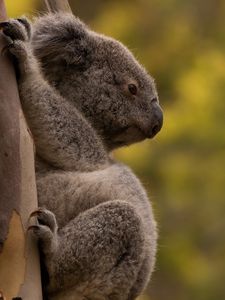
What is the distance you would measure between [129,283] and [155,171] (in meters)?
8.22

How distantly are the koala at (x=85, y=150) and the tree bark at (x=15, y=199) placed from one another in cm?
12

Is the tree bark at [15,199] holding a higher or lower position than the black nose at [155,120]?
higher

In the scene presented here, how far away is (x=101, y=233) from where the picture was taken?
6305mm

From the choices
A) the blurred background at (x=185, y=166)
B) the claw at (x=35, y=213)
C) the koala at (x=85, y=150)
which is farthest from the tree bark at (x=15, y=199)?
the blurred background at (x=185, y=166)

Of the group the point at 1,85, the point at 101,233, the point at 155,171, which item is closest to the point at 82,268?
the point at 101,233

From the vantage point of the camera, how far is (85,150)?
6828mm

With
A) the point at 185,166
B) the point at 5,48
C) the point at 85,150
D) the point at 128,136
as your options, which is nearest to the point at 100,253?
the point at 85,150

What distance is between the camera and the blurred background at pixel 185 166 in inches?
555

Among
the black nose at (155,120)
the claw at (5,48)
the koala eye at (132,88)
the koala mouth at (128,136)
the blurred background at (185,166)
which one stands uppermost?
the claw at (5,48)

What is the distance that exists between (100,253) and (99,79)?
4.96 feet

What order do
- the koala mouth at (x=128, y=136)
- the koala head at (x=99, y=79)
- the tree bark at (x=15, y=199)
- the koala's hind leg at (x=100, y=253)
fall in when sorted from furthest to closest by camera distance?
the koala mouth at (x=128, y=136)
the koala head at (x=99, y=79)
the koala's hind leg at (x=100, y=253)
the tree bark at (x=15, y=199)

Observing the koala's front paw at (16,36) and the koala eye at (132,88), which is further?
the koala eye at (132,88)

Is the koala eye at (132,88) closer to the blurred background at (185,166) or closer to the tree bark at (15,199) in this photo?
the tree bark at (15,199)

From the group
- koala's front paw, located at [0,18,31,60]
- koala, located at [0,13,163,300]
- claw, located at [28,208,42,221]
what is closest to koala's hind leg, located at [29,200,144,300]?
koala, located at [0,13,163,300]
